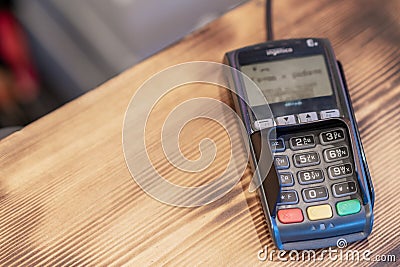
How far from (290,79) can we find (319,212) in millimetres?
121

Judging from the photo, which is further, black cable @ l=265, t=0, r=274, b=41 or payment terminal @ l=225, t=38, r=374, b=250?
black cable @ l=265, t=0, r=274, b=41

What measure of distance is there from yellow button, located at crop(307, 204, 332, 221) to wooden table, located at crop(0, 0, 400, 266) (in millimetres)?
38

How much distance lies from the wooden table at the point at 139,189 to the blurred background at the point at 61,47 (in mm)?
218

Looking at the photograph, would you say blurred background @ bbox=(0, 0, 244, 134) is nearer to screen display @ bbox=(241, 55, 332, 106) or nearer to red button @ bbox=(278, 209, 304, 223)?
screen display @ bbox=(241, 55, 332, 106)

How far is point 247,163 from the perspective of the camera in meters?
0.46

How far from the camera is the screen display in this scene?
469mm

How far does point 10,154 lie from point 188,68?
175 millimetres

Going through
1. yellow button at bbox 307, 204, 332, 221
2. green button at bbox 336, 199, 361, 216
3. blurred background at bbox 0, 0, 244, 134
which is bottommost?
green button at bbox 336, 199, 361, 216

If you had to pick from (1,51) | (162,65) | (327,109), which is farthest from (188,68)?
(1,51)

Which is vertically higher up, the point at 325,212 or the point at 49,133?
the point at 49,133

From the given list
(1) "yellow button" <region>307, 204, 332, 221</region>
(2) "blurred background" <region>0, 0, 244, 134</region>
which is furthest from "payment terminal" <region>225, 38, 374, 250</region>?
(2) "blurred background" <region>0, 0, 244, 134</region>

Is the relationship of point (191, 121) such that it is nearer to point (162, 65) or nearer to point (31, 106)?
point (162, 65)

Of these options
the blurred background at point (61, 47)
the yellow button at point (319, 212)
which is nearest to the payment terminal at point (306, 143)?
the yellow button at point (319, 212)

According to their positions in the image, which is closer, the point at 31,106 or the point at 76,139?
the point at 76,139
